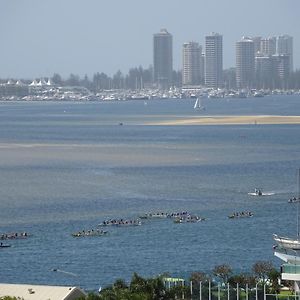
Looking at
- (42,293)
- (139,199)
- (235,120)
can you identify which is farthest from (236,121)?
(42,293)

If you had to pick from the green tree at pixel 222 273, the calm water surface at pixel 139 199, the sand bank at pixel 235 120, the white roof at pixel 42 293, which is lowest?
the sand bank at pixel 235 120

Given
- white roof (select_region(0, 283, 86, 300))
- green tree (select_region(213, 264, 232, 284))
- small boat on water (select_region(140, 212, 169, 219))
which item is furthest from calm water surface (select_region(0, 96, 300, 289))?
white roof (select_region(0, 283, 86, 300))

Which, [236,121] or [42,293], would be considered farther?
[236,121]

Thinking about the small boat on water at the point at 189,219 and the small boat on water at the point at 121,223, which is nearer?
the small boat on water at the point at 121,223

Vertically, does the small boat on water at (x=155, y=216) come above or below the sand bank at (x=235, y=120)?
above

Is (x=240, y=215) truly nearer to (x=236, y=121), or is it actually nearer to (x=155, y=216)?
(x=155, y=216)

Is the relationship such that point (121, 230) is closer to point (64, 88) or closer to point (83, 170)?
point (83, 170)

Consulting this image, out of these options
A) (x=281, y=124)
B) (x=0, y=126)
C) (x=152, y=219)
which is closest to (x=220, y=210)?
(x=152, y=219)

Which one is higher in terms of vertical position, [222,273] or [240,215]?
[222,273]

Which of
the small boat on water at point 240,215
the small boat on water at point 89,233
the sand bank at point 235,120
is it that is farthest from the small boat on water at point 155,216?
the sand bank at point 235,120

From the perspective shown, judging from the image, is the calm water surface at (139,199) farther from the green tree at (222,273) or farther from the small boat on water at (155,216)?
the green tree at (222,273)
